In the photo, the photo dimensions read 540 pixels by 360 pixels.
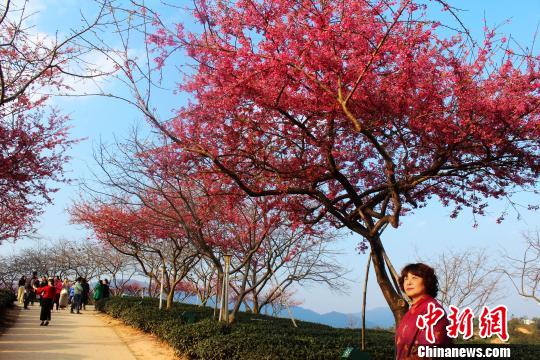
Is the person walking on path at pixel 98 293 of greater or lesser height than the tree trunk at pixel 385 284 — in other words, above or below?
below

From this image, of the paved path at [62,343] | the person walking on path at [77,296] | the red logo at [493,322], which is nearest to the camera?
the red logo at [493,322]

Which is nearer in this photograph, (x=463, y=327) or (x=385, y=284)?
(x=463, y=327)

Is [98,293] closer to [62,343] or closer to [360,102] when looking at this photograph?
[62,343]

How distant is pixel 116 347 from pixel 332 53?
7.69 metres

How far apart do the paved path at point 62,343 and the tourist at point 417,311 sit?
7.04 meters

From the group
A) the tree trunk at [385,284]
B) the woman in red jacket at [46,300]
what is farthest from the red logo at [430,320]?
the woman in red jacket at [46,300]

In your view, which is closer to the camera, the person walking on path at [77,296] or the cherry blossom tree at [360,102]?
the cherry blossom tree at [360,102]

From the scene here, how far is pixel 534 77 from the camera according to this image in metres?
7.22

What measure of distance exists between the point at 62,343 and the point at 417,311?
9.56m

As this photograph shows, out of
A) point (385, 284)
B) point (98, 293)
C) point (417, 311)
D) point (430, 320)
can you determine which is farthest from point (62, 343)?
point (98, 293)

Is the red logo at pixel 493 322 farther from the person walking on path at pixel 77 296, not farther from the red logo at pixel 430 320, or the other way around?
the person walking on path at pixel 77 296

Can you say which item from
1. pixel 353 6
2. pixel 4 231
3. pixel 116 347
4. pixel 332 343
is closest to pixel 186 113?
pixel 353 6

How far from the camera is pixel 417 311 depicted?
10.6 feet

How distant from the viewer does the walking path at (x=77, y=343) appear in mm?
9055
